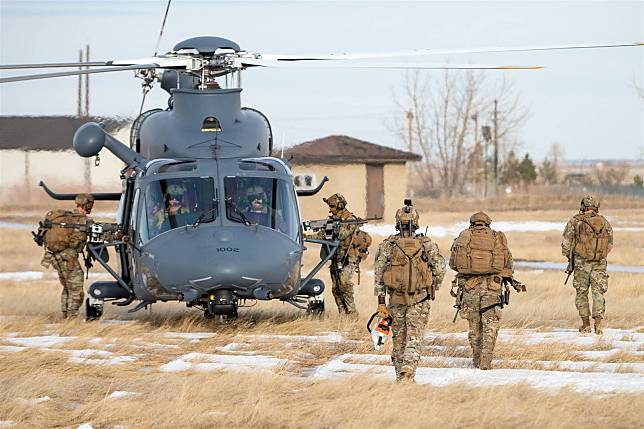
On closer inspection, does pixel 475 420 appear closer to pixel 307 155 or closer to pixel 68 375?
pixel 68 375

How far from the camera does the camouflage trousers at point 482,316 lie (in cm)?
1132

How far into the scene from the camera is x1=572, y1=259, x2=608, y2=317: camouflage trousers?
14375 mm

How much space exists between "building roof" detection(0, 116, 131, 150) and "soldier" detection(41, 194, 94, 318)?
13085 mm

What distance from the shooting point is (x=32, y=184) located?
33.2m

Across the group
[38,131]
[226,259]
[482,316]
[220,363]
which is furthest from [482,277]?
[38,131]

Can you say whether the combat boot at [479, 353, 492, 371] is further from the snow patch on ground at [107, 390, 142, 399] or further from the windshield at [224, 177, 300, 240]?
the windshield at [224, 177, 300, 240]

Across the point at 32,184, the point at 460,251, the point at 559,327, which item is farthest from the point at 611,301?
the point at 32,184

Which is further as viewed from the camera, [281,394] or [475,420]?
[281,394]

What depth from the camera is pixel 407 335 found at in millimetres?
10445

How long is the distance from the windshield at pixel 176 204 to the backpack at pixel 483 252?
148 inches

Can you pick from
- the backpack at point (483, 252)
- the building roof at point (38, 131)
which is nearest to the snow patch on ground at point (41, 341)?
the backpack at point (483, 252)

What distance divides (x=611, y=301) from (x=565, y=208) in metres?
47.4

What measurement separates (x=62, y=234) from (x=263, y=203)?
9.95ft

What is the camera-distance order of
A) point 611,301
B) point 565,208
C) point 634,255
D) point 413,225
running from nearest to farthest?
point 413,225, point 611,301, point 634,255, point 565,208
